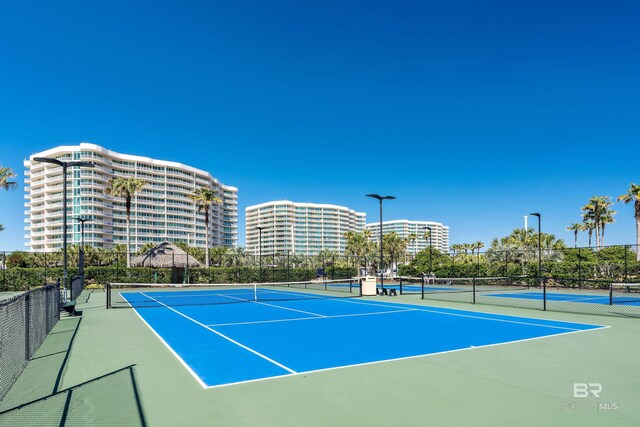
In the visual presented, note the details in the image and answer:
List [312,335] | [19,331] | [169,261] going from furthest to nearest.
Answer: [169,261]
[312,335]
[19,331]

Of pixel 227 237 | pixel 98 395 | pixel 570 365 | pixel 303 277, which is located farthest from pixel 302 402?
pixel 227 237

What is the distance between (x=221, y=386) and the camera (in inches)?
287

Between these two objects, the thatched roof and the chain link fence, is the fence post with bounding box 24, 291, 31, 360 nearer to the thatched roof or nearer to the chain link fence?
the chain link fence

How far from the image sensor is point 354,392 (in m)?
6.95

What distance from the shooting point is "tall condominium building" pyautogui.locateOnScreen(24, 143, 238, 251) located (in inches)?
4606

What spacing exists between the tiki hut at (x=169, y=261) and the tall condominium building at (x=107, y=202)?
3034 inches

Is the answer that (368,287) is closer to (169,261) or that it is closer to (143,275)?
(169,261)

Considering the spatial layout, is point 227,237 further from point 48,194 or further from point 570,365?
point 570,365

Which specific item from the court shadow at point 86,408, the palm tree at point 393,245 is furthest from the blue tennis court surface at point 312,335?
the palm tree at point 393,245

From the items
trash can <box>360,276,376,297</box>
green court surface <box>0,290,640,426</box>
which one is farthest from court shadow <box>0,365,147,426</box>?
trash can <box>360,276,376,297</box>

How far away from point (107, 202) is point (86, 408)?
426 ft

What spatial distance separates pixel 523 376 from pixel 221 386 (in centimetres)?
556

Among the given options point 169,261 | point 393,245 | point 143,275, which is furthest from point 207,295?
point 393,245

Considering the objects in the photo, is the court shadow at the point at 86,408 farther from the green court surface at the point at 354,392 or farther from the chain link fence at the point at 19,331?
the chain link fence at the point at 19,331
